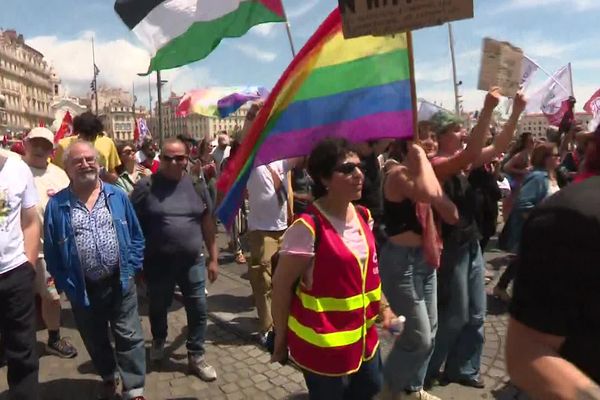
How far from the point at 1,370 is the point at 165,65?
2.79 m

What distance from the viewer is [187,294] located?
160 inches

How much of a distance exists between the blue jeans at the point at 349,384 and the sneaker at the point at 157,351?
6.95ft

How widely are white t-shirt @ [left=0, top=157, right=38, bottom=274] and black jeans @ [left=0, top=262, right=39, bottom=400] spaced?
73mm

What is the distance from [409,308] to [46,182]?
10.7ft

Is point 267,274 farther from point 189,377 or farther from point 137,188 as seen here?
point 137,188

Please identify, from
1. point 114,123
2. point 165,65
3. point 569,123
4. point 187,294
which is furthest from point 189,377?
point 114,123

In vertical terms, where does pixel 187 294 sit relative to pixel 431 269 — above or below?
below

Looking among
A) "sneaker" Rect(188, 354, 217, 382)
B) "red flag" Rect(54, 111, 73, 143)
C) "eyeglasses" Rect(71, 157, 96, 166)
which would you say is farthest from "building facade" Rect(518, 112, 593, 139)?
"red flag" Rect(54, 111, 73, 143)

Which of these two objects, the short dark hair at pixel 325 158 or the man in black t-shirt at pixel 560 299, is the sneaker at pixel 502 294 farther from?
the man in black t-shirt at pixel 560 299

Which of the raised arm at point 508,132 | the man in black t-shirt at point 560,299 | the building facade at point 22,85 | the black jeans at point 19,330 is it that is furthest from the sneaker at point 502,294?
the building facade at point 22,85

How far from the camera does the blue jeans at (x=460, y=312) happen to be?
3.48 metres

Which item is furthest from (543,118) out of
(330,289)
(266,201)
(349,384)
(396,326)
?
(330,289)

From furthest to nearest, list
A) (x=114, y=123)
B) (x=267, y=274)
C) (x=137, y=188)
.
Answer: (x=114, y=123) < (x=267, y=274) < (x=137, y=188)

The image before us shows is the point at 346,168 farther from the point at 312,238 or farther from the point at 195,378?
the point at 195,378
